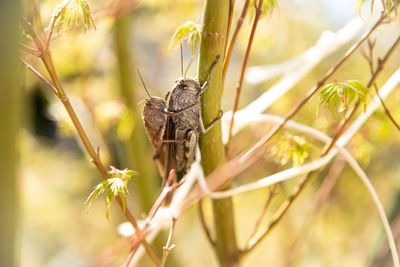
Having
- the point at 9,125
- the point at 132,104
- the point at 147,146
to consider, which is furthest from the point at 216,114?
the point at 147,146

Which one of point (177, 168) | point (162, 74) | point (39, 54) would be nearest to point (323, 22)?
point (162, 74)

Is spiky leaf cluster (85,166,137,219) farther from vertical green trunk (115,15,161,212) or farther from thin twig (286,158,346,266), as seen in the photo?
vertical green trunk (115,15,161,212)


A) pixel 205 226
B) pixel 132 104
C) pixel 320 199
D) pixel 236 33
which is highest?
pixel 236 33

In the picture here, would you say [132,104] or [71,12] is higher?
[71,12]

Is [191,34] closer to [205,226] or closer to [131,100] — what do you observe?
[205,226]

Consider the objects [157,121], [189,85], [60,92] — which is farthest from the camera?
[157,121]

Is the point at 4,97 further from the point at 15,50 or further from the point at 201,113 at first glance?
the point at 201,113

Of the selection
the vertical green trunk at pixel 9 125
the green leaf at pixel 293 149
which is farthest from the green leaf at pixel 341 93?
the vertical green trunk at pixel 9 125

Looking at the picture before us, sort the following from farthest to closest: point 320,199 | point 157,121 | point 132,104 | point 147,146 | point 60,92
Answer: point 147,146, point 132,104, point 320,199, point 157,121, point 60,92

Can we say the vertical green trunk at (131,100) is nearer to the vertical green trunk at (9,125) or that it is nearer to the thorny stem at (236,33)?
the thorny stem at (236,33)
